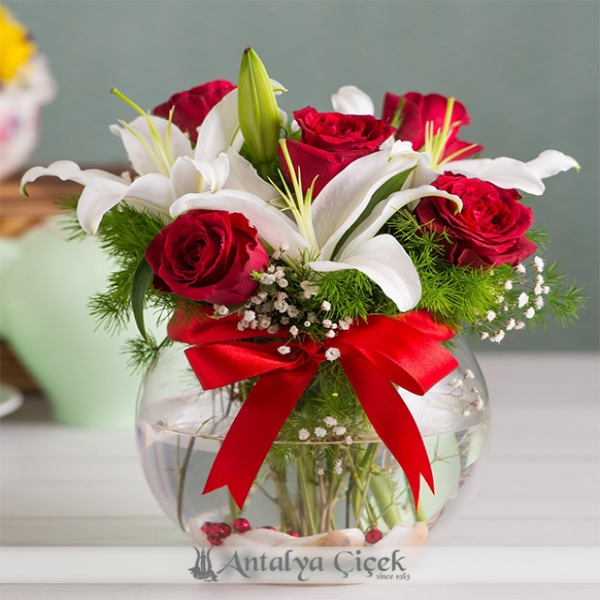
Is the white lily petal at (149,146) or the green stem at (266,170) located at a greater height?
the white lily petal at (149,146)

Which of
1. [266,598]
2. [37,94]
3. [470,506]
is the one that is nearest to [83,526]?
[266,598]

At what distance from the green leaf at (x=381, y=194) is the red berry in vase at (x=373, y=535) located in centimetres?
17

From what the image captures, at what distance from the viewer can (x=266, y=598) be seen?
50cm

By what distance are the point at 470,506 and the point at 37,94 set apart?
3.17 feet

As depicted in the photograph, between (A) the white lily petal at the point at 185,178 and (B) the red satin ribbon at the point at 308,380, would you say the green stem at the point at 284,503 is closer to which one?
(B) the red satin ribbon at the point at 308,380

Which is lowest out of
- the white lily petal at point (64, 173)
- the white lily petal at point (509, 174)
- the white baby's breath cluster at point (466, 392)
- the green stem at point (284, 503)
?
the green stem at point (284, 503)

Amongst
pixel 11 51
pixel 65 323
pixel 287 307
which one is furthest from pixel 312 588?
pixel 11 51

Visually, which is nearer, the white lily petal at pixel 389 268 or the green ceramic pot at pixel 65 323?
the white lily petal at pixel 389 268

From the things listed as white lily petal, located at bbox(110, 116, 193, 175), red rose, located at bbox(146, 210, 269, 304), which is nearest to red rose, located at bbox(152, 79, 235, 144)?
white lily petal, located at bbox(110, 116, 193, 175)

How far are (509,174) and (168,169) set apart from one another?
0.20 metres

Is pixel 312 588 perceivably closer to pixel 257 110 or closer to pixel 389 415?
pixel 389 415

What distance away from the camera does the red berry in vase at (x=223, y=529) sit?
493 mm

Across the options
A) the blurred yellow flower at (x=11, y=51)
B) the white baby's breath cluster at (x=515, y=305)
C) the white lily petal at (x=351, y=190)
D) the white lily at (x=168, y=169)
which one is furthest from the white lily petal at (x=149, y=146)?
the blurred yellow flower at (x=11, y=51)

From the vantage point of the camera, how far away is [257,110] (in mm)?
449
